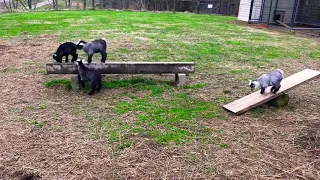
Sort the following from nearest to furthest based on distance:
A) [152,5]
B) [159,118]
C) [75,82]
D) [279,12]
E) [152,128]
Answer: [152,128], [159,118], [75,82], [279,12], [152,5]

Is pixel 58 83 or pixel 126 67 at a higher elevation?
pixel 126 67

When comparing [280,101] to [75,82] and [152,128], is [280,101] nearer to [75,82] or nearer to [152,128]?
[152,128]

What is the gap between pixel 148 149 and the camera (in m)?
3.45

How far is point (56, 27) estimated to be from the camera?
41.8ft

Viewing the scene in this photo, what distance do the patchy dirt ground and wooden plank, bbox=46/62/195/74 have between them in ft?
1.44

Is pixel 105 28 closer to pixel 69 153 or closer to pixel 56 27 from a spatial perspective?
pixel 56 27

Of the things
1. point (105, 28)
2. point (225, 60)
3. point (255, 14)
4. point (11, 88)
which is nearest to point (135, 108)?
point (11, 88)

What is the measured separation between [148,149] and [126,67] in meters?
2.17

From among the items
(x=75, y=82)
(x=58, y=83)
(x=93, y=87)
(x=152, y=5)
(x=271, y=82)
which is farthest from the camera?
(x=152, y=5)

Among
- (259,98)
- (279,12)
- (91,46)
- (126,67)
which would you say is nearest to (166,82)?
(126,67)

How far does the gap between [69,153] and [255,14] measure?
17.5 m

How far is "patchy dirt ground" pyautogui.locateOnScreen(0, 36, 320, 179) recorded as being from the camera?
10.0 feet

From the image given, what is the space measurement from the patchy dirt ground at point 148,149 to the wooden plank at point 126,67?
0.44 meters

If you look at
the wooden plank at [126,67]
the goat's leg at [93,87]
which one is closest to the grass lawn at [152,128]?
the goat's leg at [93,87]
